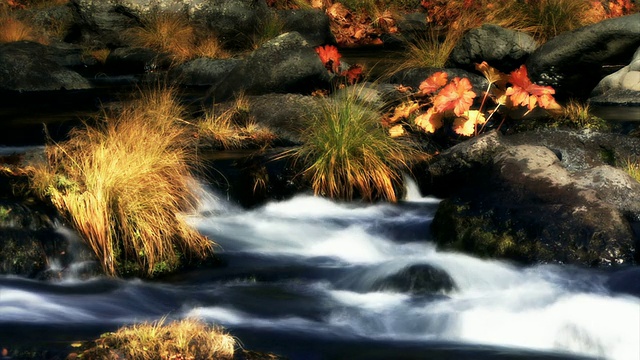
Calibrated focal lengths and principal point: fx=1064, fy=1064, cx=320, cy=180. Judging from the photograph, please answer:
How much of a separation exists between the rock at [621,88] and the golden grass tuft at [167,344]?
8900 mm

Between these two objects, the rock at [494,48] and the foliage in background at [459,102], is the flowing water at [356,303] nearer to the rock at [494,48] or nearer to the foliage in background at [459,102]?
the foliage in background at [459,102]

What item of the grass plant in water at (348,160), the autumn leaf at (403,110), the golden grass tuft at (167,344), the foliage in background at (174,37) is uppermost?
the foliage in background at (174,37)

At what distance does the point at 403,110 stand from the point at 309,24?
8.95m

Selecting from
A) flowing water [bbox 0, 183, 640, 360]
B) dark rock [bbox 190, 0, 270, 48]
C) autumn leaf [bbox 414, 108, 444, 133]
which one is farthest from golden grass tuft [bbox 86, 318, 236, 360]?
dark rock [bbox 190, 0, 270, 48]

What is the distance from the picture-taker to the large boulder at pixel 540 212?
7141 mm

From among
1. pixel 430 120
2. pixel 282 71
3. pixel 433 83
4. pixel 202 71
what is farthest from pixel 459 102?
pixel 202 71

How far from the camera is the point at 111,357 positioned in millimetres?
4598

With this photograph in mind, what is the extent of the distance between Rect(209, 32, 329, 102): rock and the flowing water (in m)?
3.73

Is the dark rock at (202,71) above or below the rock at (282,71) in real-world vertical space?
above

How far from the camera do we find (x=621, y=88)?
12.8m

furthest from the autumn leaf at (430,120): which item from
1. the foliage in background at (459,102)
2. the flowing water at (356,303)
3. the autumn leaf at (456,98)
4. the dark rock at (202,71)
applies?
the dark rock at (202,71)

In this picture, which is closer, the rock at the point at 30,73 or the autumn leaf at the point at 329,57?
the autumn leaf at the point at 329,57

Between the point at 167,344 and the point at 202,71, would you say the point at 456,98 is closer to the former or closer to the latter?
the point at 167,344

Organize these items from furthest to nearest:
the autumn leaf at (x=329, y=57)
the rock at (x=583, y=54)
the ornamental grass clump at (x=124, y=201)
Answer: the rock at (x=583, y=54) → the autumn leaf at (x=329, y=57) → the ornamental grass clump at (x=124, y=201)
